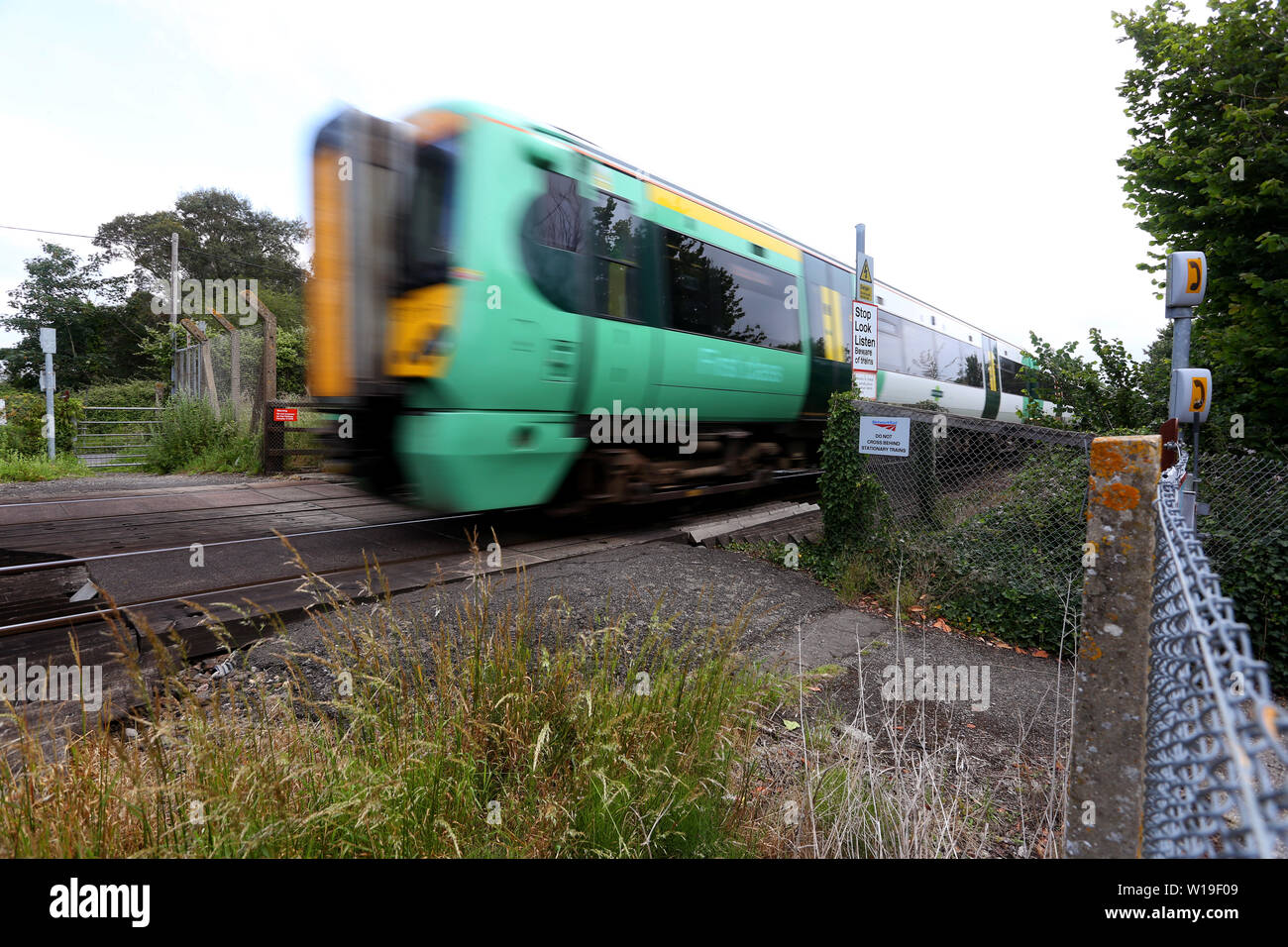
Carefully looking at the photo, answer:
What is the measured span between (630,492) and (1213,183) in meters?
5.83

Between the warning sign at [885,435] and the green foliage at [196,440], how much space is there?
9.95m

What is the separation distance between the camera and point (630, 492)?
6438mm

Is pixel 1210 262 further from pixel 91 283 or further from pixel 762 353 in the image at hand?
pixel 91 283

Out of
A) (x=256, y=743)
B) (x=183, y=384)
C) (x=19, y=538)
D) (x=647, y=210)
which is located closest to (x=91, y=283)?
(x=183, y=384)

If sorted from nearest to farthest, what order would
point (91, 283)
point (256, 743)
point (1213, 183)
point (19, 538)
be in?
point (256, 743) < point (19, 538) < point (1213, 183) < point (91, 283)

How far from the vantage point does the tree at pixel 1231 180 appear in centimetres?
537

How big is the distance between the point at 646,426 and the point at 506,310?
6.32 feet

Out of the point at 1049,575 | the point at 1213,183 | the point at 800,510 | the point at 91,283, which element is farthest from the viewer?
the point at 91,283

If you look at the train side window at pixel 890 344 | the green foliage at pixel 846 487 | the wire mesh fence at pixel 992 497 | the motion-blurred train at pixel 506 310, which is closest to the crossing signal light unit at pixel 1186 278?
the wire mesh fence at pixel 992 497

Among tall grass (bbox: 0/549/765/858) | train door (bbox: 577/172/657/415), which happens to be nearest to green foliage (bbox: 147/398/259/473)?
train door (bbox: 577/172/657/415)

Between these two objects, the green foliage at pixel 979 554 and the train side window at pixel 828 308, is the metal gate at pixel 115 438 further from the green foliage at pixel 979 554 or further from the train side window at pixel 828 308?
the green foliage at pixel 979 554

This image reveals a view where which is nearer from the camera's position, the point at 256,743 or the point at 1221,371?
the point at 256,743

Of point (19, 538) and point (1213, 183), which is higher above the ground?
point (1213, 183)

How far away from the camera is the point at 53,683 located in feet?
9.32
